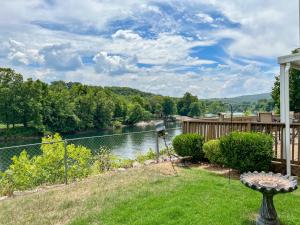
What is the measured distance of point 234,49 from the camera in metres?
14.7

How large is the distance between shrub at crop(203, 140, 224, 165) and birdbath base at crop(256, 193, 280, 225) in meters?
3.00

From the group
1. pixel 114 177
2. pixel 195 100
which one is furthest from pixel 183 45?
pixel 195 100

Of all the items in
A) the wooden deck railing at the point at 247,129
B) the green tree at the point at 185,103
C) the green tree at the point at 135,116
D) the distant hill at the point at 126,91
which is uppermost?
the distant hill at the point at 126,91

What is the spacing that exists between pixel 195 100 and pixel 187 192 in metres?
64.8

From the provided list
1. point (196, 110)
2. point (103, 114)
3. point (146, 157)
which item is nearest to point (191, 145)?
point (146, 157)

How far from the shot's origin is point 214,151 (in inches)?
285

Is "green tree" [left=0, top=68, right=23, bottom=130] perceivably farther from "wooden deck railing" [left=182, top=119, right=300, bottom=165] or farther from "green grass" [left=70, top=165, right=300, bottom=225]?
"green grass" [left=70, top=165, right=300, bottom=225]

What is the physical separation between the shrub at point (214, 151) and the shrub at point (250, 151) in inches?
21.1

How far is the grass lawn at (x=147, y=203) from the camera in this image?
4129 millimetres

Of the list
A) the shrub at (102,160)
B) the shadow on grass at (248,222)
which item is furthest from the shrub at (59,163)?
the shadow on grass at (248,222)

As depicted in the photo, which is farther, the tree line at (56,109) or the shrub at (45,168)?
the tree line at (56,109)

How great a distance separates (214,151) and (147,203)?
2960 mm

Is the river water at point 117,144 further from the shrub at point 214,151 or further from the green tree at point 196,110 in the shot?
the green tree at point 196,110

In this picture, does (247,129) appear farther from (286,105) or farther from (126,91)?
(126,91)
